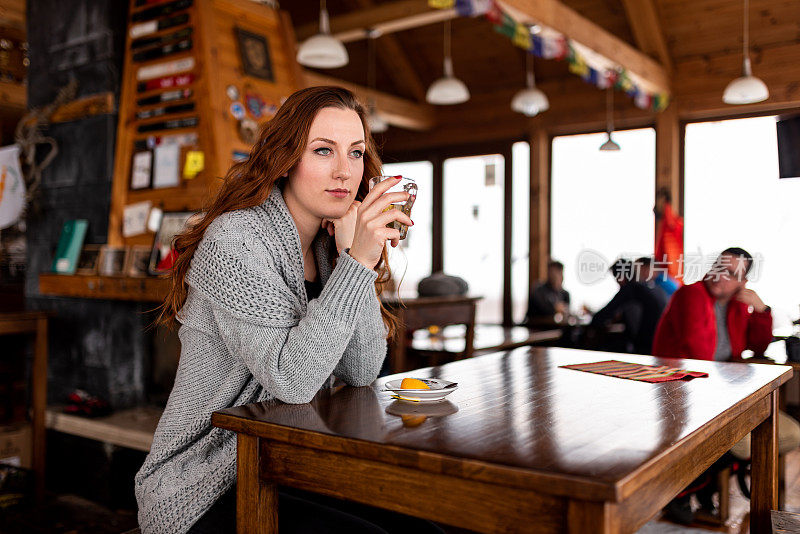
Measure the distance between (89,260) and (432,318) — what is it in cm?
171

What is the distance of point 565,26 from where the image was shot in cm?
458

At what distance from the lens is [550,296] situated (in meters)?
6.00

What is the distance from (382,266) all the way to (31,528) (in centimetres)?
200

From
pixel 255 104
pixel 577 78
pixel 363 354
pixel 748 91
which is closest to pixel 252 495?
pixel 363 354

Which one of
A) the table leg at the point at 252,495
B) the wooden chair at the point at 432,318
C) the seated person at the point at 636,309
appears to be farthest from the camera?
the seated person at the point at 636,309

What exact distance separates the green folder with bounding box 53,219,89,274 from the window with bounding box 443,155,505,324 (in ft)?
15.4

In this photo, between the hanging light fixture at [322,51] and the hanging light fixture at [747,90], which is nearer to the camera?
the hanging light fixture at [322,51]

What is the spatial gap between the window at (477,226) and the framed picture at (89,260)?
15.4ft

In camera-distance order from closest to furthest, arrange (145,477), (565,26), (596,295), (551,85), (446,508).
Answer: (446,508) < (145,477) < (565,26) < (596,295) < (551,85)

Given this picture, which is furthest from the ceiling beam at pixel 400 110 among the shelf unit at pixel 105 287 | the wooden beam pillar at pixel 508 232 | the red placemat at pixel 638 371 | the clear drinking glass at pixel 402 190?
the clear drinking glass at pixel 402 190

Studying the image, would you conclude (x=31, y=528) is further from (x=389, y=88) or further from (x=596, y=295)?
(x=389, y=88)

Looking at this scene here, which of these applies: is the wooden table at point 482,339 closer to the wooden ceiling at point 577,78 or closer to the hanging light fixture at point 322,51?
the hanging light fixture at point 322,51

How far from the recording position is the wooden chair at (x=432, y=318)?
135 inches

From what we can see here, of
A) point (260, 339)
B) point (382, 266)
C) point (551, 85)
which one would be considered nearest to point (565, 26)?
point (551, 85)
